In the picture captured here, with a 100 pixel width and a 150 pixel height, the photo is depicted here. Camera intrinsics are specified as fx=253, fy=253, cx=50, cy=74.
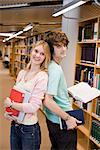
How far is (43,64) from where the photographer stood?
1.81 metres

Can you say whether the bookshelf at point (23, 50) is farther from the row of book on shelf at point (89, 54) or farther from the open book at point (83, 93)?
the open book at point (83, 93)

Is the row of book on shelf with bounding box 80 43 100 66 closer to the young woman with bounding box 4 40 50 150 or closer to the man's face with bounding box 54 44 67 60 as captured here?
the man's face with bounding box 54 44 67 60

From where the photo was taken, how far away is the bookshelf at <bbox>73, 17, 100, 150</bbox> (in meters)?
3.27

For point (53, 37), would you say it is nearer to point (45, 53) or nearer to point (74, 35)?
point (45, 53)

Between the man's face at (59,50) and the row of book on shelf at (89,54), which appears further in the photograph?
the row of book on shelf at (89,54)

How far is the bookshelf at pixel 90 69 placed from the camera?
3.27 meters

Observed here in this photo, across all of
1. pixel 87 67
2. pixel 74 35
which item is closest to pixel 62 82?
pixel 87 67

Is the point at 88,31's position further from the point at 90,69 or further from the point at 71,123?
the point at 71,123

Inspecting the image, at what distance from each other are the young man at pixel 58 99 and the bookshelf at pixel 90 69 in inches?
53.5

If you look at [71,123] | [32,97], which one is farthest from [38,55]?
[71,123]

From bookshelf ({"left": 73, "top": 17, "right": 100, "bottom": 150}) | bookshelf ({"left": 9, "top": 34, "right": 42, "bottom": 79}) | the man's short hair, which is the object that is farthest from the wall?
bookshelf ({"left": 9, "top": 34, "right": 42, "bottom": 79})

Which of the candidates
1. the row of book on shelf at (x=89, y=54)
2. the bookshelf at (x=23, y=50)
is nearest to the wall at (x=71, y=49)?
the row of book on shelf at (x=89, y=54)

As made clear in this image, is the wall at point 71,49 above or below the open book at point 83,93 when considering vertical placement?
above

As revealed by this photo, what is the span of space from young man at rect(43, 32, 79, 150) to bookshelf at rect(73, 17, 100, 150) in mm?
1359
